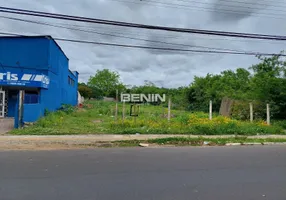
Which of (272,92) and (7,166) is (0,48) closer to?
(7,166)

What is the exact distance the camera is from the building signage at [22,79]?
58.6 feet

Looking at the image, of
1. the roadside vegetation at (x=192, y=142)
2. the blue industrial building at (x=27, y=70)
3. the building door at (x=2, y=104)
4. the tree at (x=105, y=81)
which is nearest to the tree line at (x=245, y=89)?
the roadside vegetation at (x=192, y=142)

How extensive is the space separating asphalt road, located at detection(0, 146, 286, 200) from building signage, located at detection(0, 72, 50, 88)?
1085cm

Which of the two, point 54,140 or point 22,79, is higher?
point 22,79

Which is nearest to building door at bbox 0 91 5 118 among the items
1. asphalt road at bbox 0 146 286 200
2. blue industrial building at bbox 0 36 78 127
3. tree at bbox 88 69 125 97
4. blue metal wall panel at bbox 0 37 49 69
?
blue industrial building at bbox 0 36 78 127

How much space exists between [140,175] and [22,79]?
15763 millimetres

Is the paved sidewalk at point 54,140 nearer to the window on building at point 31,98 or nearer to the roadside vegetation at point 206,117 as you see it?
the roadside vegetation at point 206,117

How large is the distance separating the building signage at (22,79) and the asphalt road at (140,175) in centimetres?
1085

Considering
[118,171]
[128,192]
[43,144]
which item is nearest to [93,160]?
[118,171]

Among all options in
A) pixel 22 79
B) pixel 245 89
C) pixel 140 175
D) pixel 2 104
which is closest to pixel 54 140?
pixel 140 175

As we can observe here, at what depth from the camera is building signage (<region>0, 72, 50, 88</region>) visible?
703 inches

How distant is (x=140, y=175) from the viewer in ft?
18.0

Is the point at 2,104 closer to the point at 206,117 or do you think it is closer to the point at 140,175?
the point at 206,117

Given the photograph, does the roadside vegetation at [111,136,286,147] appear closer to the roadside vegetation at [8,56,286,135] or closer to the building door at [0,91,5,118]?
the roadside vegetation at [8,56,286,135]
